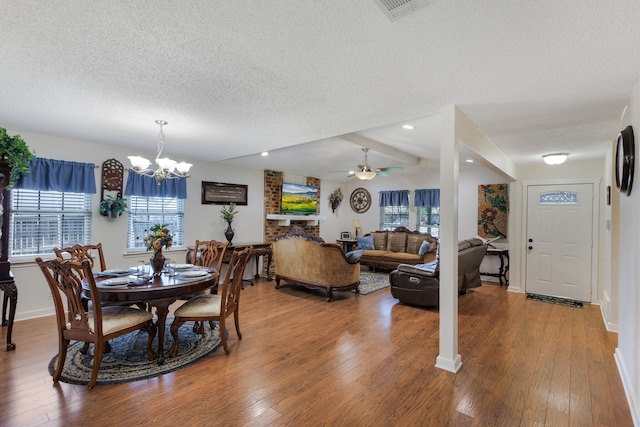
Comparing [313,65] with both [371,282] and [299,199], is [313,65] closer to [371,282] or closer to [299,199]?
[371,282]

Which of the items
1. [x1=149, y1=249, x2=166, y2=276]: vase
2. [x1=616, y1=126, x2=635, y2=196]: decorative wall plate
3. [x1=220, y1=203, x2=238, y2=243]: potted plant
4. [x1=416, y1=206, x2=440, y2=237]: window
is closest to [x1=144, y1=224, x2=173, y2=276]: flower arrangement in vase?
[x1=149, y1=249, x2=166, y2=276]: vase

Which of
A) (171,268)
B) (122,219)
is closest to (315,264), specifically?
(171,268)

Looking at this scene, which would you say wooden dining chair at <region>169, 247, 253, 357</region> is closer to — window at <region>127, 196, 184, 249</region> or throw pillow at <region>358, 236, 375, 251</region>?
window at <region>127, 196, 184, 249</region>

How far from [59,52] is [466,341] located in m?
4.28

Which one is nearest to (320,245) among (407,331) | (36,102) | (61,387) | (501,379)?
(407,331)

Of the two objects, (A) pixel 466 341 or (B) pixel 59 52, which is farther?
(A) pixel 466 341

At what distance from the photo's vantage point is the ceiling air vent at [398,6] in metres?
1.36

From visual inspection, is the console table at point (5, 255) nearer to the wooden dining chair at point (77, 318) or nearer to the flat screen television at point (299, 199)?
the wooden dining chair at point (77, 318)

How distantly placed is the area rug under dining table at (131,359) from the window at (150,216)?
2.01 metres

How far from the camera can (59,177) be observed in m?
4.05

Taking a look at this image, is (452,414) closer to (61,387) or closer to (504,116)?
(504,116)

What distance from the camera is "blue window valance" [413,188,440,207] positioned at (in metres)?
7.27

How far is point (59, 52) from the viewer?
75.0 inches

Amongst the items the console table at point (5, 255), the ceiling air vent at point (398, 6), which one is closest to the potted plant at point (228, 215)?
the console table at point (5, 255)
